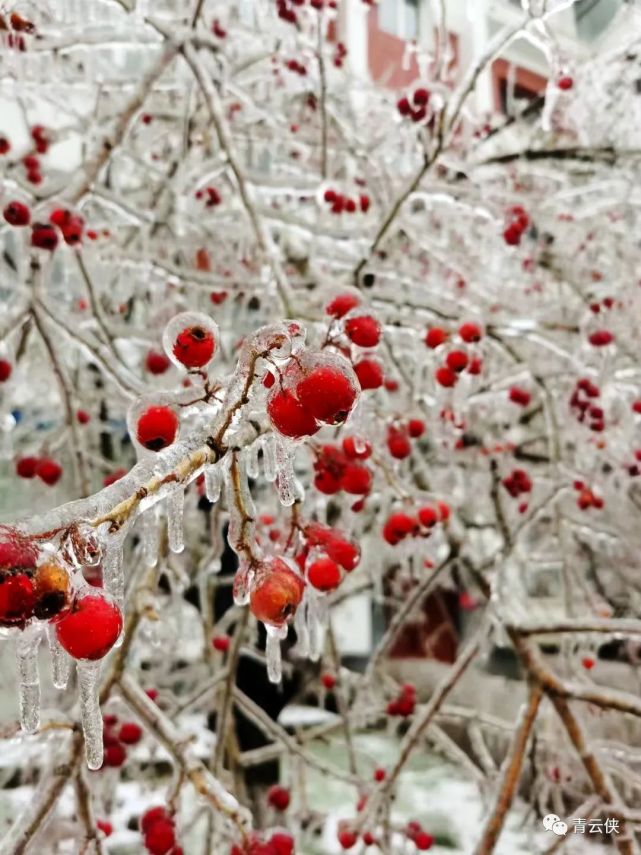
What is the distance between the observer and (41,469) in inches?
86.4

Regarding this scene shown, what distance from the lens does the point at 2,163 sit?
2551mm

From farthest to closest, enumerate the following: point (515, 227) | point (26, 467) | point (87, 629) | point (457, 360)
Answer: point (515, 227)
point (26, 467)
point (457, 360)
point (87, 629)

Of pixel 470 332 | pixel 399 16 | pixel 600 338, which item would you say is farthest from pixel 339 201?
pixel 399 16

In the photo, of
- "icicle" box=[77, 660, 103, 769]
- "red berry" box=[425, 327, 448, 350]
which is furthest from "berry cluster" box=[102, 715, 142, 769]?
"red berry" box=[425, 327, 448, 350]

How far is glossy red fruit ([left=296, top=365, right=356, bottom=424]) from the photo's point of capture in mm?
835

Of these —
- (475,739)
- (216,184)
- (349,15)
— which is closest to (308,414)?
(475,739)

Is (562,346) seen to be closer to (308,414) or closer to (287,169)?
(308,414)

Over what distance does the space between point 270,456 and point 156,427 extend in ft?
0.57

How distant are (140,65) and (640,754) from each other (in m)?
6.83

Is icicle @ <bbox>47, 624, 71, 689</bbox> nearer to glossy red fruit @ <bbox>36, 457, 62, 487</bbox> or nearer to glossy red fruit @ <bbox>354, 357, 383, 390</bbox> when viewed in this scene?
glossy red fruit @ <bbox>354, 357, 383, 390</bbox>

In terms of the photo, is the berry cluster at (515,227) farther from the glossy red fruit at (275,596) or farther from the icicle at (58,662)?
the icicle at (58,662)

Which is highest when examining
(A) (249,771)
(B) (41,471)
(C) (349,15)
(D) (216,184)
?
(C) (349,15)

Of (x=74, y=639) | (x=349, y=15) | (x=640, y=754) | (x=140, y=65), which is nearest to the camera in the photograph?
(x=74, y=639)

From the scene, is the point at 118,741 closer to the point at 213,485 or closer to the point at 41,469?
the point at 41,469
